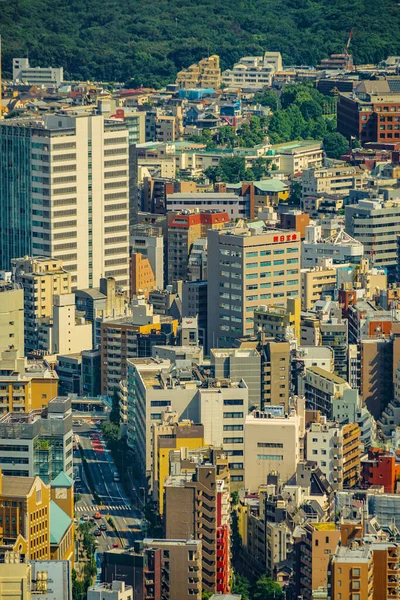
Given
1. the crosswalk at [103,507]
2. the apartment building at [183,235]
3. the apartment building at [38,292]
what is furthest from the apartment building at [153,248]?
the crosswalk at [103,507]

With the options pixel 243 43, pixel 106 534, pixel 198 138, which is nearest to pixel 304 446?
pixel 106 534

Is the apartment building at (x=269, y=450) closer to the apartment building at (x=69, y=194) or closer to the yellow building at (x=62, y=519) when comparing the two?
the yellow building at (x=62, y=519)

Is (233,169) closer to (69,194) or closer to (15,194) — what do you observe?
(15,194)

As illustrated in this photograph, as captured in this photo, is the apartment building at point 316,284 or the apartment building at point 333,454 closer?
the apartment building at point 333,454

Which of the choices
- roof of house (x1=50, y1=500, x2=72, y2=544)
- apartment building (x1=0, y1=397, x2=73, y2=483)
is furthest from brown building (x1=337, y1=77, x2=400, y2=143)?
roof of house (x1=50, y1=500, x2=72, y2=544)

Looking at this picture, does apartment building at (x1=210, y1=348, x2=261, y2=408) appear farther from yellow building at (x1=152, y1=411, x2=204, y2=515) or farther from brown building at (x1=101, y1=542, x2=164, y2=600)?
brown building at (x1=101, y1=542, x2=164, y2=600)

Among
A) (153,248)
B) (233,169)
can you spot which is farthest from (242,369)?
(233,169)

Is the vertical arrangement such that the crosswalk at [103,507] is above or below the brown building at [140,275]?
below

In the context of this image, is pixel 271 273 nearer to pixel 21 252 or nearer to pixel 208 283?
pixel 208 283
